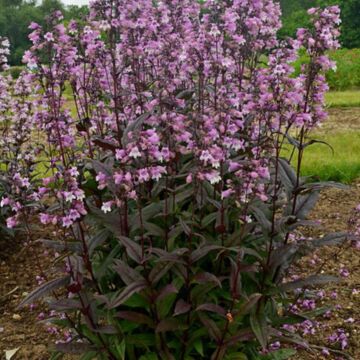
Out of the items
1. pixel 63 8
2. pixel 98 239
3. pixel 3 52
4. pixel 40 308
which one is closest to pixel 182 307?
pixel 98 239

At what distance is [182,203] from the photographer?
329 centimetres

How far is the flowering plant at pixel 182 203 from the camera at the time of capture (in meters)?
2.70

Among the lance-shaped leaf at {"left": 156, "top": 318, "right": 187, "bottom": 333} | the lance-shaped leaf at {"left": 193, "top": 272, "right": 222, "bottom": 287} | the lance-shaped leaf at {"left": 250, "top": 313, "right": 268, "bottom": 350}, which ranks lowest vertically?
the lance-shaped leaf at {"left": 250, "top": 313, "right": 268, "bottom": 350}

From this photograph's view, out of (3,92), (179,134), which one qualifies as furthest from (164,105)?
(3,92)

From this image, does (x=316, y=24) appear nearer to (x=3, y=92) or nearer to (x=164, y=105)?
(x=164, y=105)

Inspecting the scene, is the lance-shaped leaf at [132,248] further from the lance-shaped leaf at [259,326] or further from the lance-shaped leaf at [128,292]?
the lance-shaped leaf at [259,326]

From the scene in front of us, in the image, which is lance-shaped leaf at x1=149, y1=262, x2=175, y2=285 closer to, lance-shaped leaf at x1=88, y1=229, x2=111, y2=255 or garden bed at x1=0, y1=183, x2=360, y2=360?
lance-shaped leaf at x1=88, y1=229, x2=111, y2=255

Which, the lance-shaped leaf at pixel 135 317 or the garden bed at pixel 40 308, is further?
the garden bed at pixel 40 308

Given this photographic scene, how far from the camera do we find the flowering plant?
270 cm

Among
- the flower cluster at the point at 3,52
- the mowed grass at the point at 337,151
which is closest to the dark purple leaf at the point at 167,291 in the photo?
the flower cluster at the point at 3,52

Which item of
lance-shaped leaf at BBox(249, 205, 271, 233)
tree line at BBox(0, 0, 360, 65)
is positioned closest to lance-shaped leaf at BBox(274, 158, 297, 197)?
lance-shaped leaf at BBox(249, 205, 271, 233)

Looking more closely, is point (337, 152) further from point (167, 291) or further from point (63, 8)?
point (63, 8)

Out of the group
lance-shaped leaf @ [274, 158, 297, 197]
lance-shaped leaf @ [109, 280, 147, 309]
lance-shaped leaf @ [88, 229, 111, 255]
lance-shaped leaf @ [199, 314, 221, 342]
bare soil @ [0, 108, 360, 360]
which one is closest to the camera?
lance-shaped leaf @ [109, 280, 147, 309]

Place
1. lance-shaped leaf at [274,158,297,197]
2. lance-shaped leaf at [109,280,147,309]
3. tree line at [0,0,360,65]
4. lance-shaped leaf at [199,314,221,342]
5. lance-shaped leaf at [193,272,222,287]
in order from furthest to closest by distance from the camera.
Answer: tree line at [0,0,360,65] → lance-shaped leaf at [274,158,297,197] → lance-shaped leaf at [199,314,221,342] → lance-shaped leaf at [193,272,222,287] → lance-shaped leaf at [109,280,147,309]
